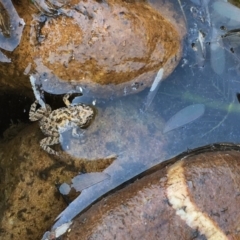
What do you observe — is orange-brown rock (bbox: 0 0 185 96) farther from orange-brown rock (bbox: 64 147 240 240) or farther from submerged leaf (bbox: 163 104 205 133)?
orange-brown rock (bbox: 64 147 240 240)

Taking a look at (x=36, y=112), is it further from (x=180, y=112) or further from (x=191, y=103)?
(x=191, y=103)

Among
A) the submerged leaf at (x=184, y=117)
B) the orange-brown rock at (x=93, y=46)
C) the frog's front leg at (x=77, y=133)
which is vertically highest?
the orange-brown rock at (x=93, y=46)

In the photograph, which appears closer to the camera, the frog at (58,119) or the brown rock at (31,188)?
the brown rock at (31,188)

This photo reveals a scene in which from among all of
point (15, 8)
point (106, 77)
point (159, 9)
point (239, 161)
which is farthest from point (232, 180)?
point (15, 8)

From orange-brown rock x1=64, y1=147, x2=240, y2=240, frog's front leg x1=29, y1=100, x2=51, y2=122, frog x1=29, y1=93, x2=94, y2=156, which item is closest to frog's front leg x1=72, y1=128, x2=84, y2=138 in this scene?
frog x1=29, y1=93, x2=94, y2=156

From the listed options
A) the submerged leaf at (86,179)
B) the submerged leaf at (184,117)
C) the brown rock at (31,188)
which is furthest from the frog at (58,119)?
the submerged leaf at (184,117)

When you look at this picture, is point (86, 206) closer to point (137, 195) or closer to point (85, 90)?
point (137, 195)

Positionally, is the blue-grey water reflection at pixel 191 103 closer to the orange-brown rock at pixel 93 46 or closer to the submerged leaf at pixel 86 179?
the submerged leaf at pixel 86 179
